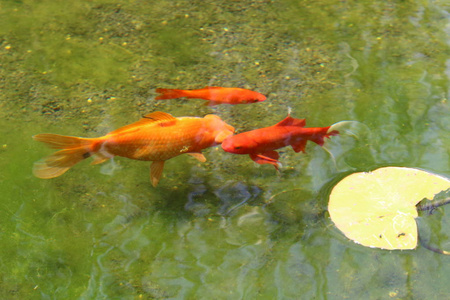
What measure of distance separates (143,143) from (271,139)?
0.94 meters

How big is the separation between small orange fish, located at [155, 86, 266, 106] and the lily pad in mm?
1102

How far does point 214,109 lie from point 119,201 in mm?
1277

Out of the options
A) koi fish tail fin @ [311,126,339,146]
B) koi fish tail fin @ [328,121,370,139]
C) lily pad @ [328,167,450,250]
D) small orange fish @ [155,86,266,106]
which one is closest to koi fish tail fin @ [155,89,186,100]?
small orange fish @ [155,86,266,106]

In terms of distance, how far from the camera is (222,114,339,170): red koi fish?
3266 mm

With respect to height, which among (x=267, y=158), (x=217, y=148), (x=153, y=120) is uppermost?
(x=153, y=120)

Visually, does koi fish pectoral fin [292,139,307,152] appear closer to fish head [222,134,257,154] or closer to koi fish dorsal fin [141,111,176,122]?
fish head [222,134,257,154]

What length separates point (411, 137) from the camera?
382 cm

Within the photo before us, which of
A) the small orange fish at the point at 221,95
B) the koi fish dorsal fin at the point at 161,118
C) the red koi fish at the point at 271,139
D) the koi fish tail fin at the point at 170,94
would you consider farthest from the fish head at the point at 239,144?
the koi fish tail fin at the point at 170,94

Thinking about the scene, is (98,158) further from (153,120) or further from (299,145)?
(299,145)

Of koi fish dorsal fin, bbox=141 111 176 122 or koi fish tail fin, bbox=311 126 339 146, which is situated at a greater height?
koi fish dorsal fin, bbox=141 111 176 122

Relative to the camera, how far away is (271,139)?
3305mm

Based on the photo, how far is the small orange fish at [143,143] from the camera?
3111 millimetres

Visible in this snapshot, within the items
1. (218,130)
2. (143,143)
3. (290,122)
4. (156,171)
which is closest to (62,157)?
(143,143)

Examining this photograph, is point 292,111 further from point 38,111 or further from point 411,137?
point 38,111
